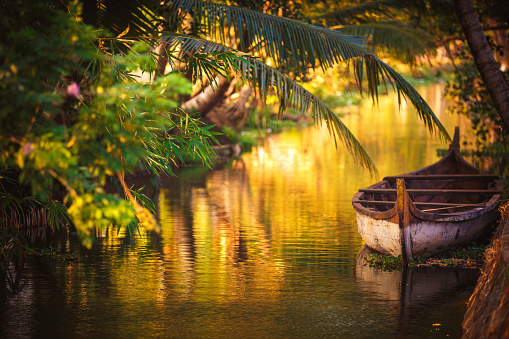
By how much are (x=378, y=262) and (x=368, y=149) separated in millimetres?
15801

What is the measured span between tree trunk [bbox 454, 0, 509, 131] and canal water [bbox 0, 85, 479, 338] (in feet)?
9.80

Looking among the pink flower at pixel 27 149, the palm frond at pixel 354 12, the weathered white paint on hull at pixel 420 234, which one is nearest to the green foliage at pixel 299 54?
the weathered white paint on hull at pixel 420 234

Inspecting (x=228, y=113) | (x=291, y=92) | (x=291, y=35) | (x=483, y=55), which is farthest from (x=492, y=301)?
(x=228, y=113)

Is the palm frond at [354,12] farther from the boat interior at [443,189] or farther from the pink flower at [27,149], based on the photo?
the pink flower at [27,149]

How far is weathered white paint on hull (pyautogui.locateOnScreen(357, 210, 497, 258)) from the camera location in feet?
30.7

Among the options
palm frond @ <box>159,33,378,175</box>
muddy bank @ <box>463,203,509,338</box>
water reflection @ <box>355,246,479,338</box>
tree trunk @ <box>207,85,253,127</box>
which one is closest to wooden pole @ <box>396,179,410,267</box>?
palm frond @ <box>159,33,378,175</box>

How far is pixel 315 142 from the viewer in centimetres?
2916

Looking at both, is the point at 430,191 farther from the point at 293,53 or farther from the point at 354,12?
the point at 354,12

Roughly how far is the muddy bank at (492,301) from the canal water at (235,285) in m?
0.60

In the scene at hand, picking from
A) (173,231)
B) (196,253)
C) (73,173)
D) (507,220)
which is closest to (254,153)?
(173,231)

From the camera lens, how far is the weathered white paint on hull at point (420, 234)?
369 inches

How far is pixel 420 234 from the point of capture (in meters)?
9.38

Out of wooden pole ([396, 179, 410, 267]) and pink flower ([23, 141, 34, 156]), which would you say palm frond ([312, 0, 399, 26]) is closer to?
wooden pole ([396, 179, 410, 267])

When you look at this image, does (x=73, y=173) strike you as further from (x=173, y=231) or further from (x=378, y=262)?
(x=173, y=231)
